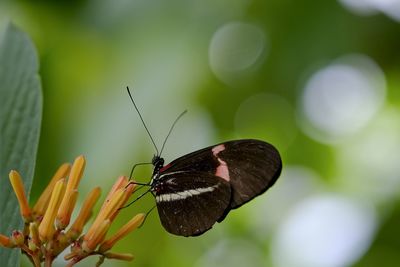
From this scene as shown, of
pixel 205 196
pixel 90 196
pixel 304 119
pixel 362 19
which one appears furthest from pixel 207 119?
pixel 90 196

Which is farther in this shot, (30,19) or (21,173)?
(30,19)

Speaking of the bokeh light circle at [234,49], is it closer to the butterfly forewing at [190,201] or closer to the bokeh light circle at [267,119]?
the bokeh light circle at [267,119]

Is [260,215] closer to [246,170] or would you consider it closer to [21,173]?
[246,170]

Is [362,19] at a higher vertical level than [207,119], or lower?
higher

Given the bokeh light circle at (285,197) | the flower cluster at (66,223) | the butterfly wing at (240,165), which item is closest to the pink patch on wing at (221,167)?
the butterfly wing at (240,165)

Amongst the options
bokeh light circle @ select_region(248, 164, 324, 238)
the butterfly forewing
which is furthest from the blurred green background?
the butterfly forewing

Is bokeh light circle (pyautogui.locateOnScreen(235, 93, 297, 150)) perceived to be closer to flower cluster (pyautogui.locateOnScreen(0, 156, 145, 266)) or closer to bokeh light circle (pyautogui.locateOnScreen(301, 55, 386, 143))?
bokeh light circle (pyautogui.locateOnScreen(301, 55, 386, 143))
